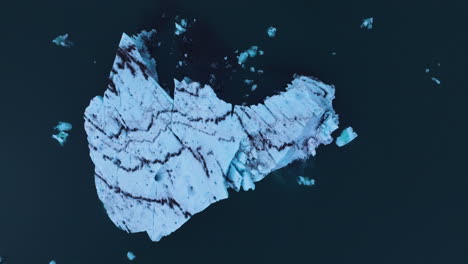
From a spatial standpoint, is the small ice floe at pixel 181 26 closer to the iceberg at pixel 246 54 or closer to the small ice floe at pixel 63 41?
the iceberg at pixel 246 54

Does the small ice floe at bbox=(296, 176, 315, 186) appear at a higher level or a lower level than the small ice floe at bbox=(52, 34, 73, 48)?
lower

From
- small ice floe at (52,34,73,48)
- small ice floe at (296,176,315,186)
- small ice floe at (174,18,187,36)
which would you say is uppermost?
small ice floe at (52,34,73,48)

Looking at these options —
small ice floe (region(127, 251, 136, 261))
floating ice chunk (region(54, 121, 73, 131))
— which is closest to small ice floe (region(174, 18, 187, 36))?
floating ice chunk (region(54, 121, 73, 131))

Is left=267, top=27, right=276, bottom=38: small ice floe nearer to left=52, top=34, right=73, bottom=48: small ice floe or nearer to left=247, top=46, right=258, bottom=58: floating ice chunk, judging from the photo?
left=247, top=46, right=258, bottom=58: floating ice chunk

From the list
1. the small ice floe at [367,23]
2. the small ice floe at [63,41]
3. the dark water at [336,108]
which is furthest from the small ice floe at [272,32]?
the small ice floe at [63,41]

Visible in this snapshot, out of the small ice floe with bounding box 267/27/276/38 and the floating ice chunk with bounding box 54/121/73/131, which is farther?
the floating ice chunk with bounding box 54/121/73/131

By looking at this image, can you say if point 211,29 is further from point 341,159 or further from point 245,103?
point 341,159

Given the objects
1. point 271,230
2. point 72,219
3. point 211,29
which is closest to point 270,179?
point 271,230
